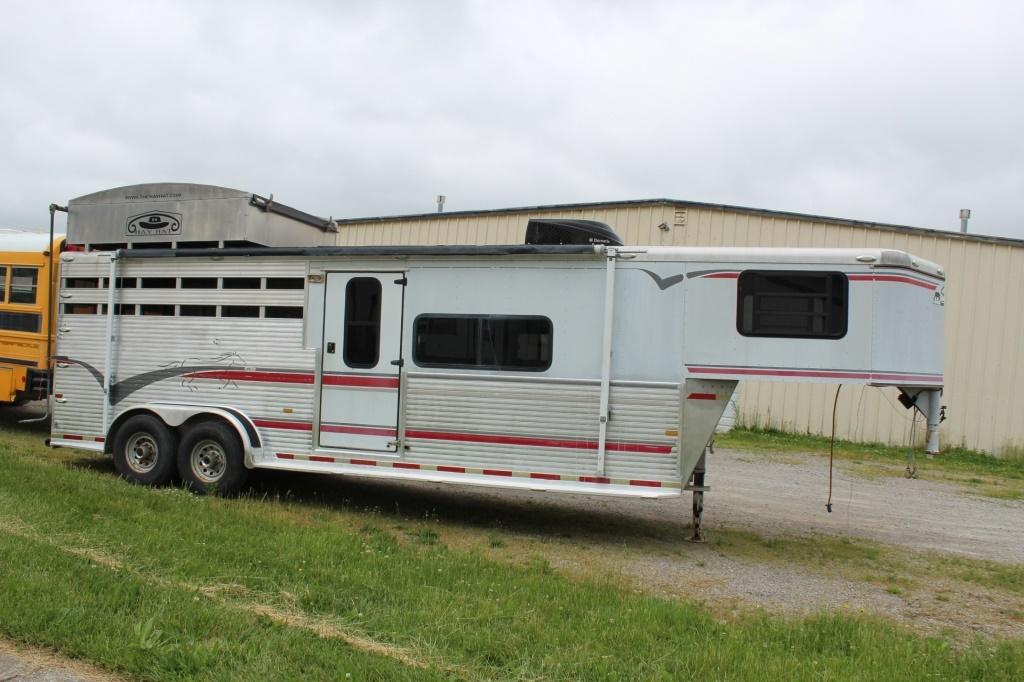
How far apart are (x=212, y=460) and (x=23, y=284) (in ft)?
17.2

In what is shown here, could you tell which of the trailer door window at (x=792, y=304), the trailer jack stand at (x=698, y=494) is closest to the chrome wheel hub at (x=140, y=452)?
the trailer jack stand at (x=698, y=494)

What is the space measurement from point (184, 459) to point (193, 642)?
4.93m

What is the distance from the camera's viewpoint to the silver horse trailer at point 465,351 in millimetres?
7508

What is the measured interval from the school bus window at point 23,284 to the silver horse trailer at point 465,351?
2.50 meters

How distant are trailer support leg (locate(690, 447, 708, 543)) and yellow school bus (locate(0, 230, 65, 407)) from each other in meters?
9.21

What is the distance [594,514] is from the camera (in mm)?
9531

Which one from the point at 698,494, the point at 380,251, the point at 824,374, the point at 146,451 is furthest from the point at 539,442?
the point at 146,451

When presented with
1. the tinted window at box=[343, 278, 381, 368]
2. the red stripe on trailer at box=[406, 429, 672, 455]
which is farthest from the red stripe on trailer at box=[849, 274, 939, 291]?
the tinted window at box=[343, 278, 381, 368]

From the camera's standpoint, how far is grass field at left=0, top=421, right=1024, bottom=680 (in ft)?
14.8

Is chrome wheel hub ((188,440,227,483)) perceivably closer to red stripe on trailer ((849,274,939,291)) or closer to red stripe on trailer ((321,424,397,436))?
red stripe on trailer ((321,424,397,436))

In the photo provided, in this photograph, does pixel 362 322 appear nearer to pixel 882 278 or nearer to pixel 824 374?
pixel 824 374

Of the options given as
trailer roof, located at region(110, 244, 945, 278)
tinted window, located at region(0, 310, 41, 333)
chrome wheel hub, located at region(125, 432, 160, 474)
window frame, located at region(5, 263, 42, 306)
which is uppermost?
trailer roof, located at region(110, 244, 945, 278)

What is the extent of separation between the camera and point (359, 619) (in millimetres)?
5133

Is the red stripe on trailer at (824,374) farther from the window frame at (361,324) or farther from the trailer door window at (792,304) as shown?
the window frame at (361,324)
